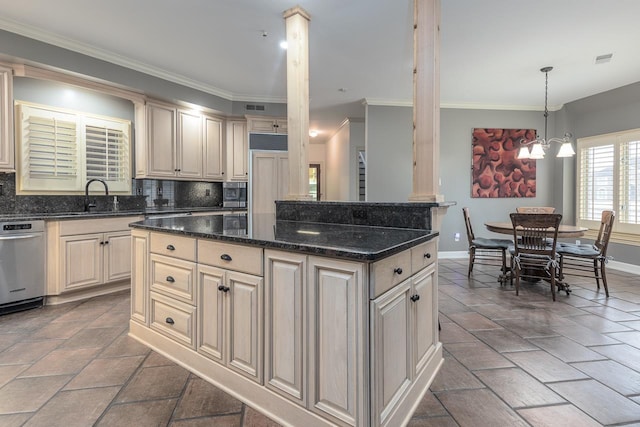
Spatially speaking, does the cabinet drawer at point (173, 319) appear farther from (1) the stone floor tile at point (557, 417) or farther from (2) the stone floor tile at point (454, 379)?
(1) the stone floor tile at point (557, 417)

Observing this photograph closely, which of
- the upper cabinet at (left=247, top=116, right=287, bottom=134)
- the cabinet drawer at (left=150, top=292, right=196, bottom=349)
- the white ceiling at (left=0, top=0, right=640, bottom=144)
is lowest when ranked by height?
the cabinet drawer at (left=150, top=292, right=196, bottom=349)

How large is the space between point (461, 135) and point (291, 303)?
5382mm

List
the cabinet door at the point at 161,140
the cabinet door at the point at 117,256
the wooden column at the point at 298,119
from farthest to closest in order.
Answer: the cabinet door at the point at 161,140, the cabinet door at the point at 117,256, the wooden column at the point at 298,119

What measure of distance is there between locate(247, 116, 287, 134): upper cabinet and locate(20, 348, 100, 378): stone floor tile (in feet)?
12.6

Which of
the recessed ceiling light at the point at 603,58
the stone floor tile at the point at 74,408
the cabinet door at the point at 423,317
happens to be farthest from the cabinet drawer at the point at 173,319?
the recessed ceiling light at the point at 603,58

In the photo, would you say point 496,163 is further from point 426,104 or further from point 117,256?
point 117,256

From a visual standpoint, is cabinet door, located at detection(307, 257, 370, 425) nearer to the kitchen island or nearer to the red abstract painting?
the kitchen island

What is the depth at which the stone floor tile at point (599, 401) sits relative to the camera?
1.57 meters

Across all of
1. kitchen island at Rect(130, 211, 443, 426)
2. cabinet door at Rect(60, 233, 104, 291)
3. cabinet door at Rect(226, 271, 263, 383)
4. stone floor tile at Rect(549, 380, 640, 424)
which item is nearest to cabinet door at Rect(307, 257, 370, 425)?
kitchen island at Rect(130, 211, 443, 426)

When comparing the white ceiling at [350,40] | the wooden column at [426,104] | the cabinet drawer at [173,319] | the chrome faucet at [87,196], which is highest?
the white ceiling at [350,40]

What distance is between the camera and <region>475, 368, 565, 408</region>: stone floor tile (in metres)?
1.69

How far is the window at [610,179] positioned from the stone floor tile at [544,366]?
3964 mm

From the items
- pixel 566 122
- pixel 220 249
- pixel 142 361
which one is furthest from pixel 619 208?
pixel 142 361

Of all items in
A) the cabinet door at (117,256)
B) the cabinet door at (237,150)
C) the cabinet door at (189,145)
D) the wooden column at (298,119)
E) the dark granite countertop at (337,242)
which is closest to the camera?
the dark granite countertop at (337,242)
